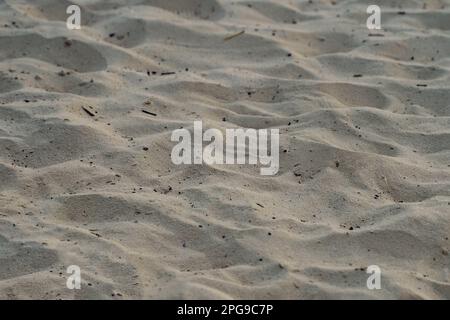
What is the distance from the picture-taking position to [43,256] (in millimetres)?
2852

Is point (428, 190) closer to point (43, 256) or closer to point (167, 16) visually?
point (43, 256)

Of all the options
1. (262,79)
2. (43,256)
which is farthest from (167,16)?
(43,256)

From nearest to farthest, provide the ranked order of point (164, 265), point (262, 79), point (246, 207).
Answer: point (164, 265)
point (246, 207)
point (262, 79)

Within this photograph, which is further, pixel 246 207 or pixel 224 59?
pixel 224 59

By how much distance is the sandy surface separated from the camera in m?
2.79

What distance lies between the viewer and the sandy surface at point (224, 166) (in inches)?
110

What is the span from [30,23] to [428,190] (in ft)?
7.68

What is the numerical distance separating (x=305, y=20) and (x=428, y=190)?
173cm

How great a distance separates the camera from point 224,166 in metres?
3.37

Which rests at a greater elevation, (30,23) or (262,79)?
(30,23)

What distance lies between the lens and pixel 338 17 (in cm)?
468
